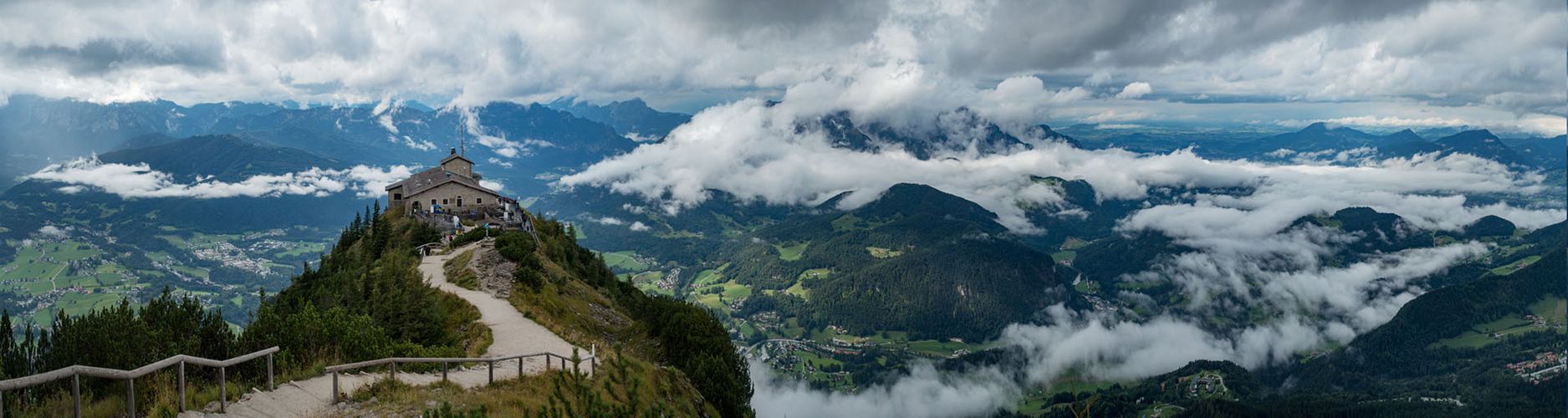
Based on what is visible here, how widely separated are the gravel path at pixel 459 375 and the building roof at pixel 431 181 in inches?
1253

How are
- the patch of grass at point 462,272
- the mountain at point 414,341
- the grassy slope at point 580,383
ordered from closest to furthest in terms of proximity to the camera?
the mountain at point 414,341 < the grassy slope at point 580,383 < the patch of grass at point 462,272

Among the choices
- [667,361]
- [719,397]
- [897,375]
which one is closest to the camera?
[719,397]

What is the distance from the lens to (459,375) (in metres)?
17.7

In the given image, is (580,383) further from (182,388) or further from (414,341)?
(414,341)

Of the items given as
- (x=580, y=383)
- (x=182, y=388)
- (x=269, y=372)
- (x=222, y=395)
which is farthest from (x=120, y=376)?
(x=580, y=383)

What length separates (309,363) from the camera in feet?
49.8

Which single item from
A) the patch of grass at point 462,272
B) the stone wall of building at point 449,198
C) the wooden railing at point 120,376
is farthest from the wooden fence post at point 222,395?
the stone wall of building at point 449,198

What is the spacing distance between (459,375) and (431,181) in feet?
183

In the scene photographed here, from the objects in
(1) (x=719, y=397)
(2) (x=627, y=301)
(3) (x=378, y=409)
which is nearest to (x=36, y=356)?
(3) (x=378, y=409)

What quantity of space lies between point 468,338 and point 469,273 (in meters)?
12.1

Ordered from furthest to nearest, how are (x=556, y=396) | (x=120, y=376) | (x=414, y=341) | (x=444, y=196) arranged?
(x=444, y=196) < (x=414, y=341) < (x=556, y=396) < (x=120, y=376)

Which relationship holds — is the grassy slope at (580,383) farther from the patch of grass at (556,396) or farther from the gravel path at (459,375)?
the gravel path at (459,375)

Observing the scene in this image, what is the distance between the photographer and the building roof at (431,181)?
64438mm

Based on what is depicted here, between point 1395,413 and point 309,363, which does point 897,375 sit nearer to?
point 1395,413
